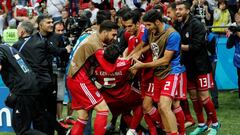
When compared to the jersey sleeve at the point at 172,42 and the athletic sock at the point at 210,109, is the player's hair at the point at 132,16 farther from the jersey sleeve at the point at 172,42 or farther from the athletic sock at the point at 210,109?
the athletic sock at the point at 210,109

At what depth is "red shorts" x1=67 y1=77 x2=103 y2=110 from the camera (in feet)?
28.3

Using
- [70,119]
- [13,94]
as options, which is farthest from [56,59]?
[13,94]

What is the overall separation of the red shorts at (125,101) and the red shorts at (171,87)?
52 cm

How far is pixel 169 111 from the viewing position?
28.9 feet

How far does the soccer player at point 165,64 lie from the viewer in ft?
28.6

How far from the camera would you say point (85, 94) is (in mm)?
8633

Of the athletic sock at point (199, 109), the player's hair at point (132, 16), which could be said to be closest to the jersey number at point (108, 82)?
the player's hair at point (132, 16)

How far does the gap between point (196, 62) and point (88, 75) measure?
82.8 inches

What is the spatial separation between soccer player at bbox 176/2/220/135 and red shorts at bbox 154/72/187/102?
87 cm

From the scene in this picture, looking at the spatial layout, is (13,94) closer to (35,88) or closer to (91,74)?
(35,88)

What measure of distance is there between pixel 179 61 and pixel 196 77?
1.16 meters

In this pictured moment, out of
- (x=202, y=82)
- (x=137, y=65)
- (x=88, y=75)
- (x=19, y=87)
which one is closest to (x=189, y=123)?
(x=202, y=82)

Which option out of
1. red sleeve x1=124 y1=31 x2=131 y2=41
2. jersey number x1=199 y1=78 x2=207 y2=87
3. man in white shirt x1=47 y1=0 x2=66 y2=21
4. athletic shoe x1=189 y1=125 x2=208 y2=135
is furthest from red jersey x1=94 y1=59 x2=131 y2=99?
man in white shirt x1=47 y1=0 x2=66 y2=21

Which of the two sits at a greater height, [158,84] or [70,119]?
[158,84]
